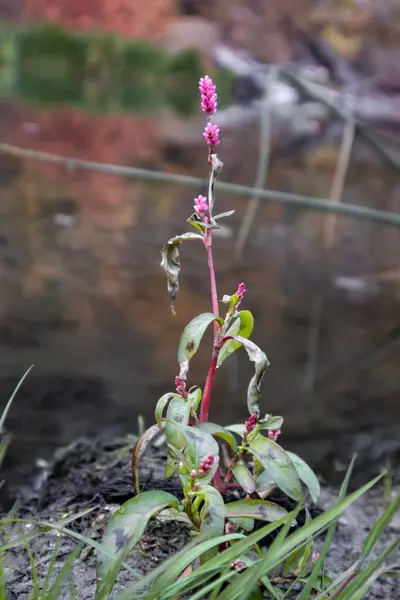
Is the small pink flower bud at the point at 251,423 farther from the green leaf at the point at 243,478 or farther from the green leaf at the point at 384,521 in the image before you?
the green leaf at the point at 384,521

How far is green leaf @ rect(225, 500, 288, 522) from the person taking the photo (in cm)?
77

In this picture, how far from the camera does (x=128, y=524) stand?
72cm

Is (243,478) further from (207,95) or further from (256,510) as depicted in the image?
(207,95)

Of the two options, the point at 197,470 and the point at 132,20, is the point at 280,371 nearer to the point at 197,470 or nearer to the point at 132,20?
the point at 197,470

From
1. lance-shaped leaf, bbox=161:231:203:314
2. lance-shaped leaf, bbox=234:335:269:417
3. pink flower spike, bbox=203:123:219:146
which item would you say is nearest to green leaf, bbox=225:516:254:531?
lance-shaped leaf, bbox=234:335:269:417

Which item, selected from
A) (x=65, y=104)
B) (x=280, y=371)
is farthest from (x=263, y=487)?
(x=65, y=104)

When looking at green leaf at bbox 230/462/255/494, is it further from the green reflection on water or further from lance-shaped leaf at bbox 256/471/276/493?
the green reflection on water

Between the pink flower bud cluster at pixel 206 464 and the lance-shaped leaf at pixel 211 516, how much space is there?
0.8 inches

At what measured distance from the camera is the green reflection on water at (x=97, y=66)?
1095 centimetres

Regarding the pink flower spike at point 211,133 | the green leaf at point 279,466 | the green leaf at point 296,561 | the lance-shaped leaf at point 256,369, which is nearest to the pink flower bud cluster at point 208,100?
the pink flower spike at point 211,133

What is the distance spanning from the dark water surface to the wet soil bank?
159 mm

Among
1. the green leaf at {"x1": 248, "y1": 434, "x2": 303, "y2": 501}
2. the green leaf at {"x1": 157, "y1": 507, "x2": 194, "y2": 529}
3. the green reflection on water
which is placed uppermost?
the green reflection on water

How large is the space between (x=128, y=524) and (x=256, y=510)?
14 centimetres

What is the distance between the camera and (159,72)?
12.3 meters
